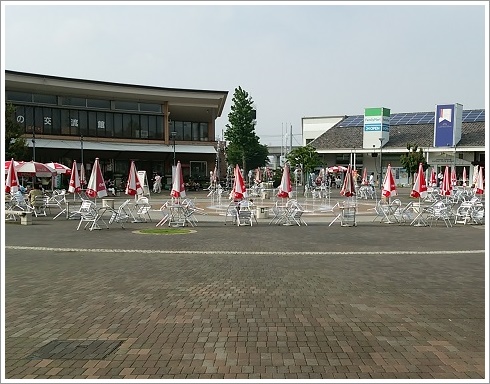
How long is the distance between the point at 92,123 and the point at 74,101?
2.76 metres

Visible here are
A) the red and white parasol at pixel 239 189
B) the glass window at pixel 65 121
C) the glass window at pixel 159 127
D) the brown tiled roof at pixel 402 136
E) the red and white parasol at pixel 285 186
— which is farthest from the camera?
the brown tiled roof at pixel 402 136

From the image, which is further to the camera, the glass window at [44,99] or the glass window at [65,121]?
Answer: the glass window at [65,121]

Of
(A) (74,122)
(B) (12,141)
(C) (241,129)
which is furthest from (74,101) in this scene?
(C) (241,129)

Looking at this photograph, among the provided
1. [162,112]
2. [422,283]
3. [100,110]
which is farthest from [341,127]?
[422,283]

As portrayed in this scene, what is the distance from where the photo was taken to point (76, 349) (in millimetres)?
4699

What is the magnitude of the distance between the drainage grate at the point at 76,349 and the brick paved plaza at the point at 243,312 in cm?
2

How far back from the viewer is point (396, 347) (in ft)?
15.6

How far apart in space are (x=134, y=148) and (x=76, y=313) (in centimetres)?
4250

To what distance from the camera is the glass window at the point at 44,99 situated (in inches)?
1715

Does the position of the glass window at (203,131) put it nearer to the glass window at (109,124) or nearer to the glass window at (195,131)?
the glass window at (195,131)

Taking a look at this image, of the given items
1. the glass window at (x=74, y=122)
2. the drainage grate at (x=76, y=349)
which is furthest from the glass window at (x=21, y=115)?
the drainage grate at (x=76, y=349)

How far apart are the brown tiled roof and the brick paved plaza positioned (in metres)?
49.4

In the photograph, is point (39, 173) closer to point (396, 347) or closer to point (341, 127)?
point (396, 347)

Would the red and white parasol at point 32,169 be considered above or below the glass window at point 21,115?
below
